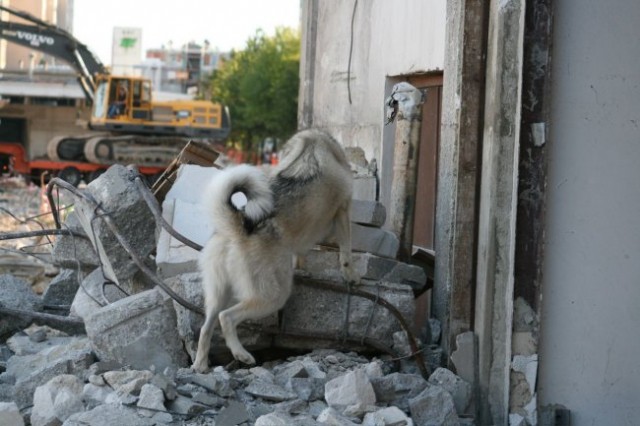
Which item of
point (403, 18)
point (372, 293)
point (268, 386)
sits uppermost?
point (403, 18)

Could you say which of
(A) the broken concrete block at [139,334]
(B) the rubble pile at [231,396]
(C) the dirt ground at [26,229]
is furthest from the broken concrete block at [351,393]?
(C) the dirt ground at [26,229]

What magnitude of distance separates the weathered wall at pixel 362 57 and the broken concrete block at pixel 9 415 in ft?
15.5

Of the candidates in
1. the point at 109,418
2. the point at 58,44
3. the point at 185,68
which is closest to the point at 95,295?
the point at 109,418

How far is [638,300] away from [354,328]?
5.62 feet

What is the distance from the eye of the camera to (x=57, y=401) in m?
5.15

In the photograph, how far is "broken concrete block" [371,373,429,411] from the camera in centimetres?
538

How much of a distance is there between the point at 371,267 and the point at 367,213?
49 cm

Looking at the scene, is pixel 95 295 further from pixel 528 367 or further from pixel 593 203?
pixel 593 203

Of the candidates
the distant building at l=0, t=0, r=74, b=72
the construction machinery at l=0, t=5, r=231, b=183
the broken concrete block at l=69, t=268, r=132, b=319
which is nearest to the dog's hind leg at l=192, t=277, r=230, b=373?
the broken concrete block at l=69, t=268, r=132, b=319

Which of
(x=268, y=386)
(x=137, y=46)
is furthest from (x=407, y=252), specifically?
(x=137, y=46)

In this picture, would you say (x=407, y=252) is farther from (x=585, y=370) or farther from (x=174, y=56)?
(x=174, y=56)

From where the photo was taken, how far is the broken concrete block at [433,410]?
206 inches

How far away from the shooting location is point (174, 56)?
9288 cm

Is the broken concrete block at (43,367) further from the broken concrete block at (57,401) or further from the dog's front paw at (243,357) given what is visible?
the dog's front paw at (243,357)
